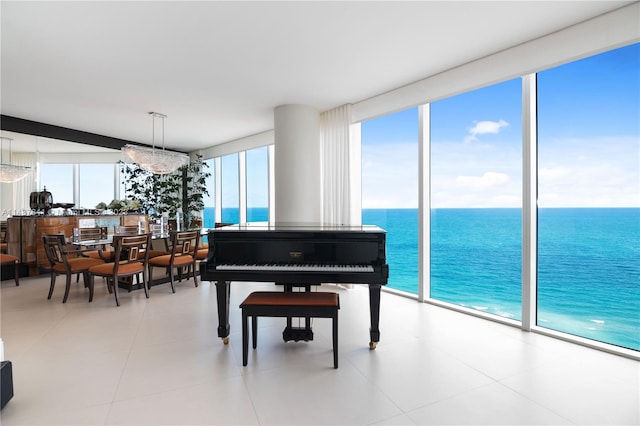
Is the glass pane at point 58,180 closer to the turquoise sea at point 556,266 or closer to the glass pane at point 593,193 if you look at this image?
the turquoise sea at point 556,266

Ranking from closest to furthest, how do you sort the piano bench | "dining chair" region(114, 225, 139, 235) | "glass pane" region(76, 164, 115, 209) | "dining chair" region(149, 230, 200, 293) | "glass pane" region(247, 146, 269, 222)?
the piano bench
"dining chair" region(149, 230, 200, 293)
"dining chair" region(114, 225, 139, 235)
"glass pane" region(76, 164, 115, 209)
"glass pane" region(247, 146, 269, 222)

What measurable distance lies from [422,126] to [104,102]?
479 centimetres

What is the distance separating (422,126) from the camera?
4281 millimetres

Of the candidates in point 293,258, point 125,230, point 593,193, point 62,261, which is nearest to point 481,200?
point 593,193

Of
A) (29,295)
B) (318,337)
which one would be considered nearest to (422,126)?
(318,337)

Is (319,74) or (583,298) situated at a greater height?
(319,74)

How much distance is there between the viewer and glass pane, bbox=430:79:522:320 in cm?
700

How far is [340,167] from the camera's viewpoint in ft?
16.6

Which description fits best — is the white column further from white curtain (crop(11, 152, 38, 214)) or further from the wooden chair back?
white curtain (crop(11, 152, 38, 214))

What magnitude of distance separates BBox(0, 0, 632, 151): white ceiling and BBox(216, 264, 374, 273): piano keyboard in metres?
2.13

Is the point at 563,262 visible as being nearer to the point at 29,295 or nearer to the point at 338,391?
the point at 338,391

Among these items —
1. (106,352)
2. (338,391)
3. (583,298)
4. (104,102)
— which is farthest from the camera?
(583,298)

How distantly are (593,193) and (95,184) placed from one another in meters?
9.39

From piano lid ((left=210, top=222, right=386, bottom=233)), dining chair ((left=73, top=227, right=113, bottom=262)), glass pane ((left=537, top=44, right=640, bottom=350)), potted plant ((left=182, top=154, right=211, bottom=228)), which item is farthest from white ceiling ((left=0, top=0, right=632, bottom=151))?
potted plant ((left=182, top=154, right=211, bottom=228))
